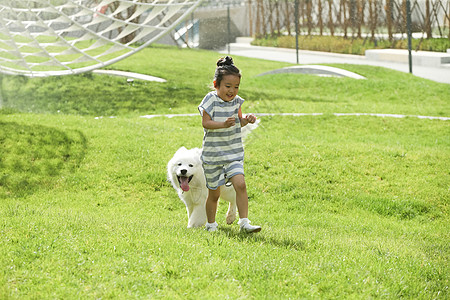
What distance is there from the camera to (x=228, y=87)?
4.94m

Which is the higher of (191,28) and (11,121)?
(191,28)

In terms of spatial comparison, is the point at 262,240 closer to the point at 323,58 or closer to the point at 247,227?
the point at 247,227

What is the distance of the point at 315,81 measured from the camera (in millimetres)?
17656

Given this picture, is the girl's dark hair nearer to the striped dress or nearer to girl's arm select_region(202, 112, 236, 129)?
the striped dress

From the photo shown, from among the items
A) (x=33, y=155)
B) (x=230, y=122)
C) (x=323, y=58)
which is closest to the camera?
(x=230, y=122)

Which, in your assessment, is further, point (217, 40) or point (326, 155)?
point (217, 40)

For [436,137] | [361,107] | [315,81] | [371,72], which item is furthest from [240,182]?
[371,72]

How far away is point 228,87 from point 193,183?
3.37 ft

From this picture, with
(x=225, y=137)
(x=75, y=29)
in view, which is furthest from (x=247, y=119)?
(x=75, y=29)

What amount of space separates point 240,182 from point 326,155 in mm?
4604

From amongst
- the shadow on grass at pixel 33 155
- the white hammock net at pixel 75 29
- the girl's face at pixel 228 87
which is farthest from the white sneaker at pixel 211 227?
the white hammock net at pixel 75 29

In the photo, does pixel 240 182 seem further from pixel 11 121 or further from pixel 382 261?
pixel 11 121

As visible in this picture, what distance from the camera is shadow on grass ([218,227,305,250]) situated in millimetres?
4914

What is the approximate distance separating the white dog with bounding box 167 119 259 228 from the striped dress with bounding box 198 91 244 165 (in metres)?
0.25
